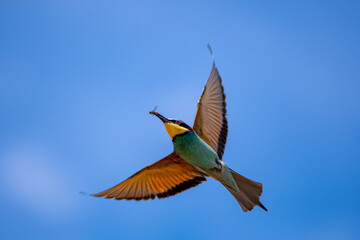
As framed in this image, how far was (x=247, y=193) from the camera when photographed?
19.2ft

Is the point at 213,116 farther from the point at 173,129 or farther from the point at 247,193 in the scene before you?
the point at 247,193

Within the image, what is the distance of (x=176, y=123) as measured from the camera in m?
5.77

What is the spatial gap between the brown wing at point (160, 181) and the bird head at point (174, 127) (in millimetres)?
383

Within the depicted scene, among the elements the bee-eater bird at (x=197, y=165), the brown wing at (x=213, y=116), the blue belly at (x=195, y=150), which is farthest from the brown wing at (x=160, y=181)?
the brown wing at (x=213, y=116)

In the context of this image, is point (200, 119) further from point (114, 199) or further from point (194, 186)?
point (114, 199)

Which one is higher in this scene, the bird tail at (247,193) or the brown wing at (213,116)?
the brown wing at (213,116)

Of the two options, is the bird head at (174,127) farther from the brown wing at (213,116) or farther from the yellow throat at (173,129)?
the brown wing at (213,116)

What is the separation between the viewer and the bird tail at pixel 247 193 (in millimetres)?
5816

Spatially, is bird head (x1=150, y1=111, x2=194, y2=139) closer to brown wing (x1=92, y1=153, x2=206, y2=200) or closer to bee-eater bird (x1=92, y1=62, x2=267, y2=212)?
bee-eater bird (x1=92, y1=62, x2=267, y2=212)

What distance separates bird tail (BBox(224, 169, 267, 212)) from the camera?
5.82m

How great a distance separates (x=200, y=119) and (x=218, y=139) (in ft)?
1.16

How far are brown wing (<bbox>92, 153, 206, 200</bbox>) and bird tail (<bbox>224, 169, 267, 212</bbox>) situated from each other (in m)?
0.48

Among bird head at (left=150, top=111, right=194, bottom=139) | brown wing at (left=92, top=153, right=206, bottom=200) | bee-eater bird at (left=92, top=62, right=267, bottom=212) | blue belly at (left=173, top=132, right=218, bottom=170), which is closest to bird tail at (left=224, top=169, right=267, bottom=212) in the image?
bee-eater bird at (left=92, top=62, right=267, bottom=212)

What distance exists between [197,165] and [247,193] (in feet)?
2.28
